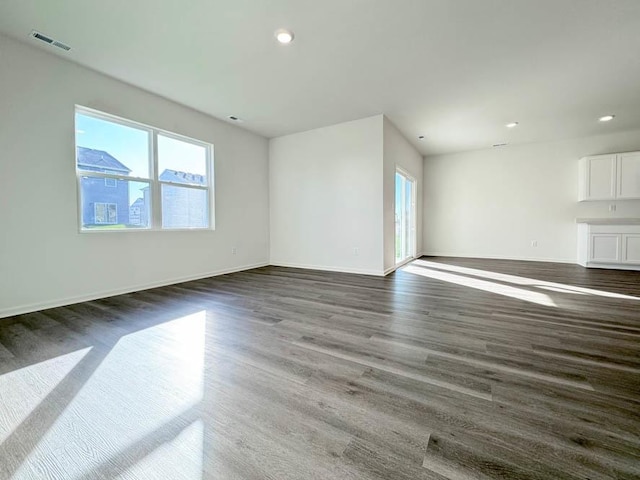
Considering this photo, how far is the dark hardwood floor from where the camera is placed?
1.04 meters

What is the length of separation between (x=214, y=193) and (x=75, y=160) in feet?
6.14

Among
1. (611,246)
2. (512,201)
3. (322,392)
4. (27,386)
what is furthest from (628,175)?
(27,386)

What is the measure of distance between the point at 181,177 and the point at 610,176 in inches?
316

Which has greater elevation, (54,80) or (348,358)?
(54,80)

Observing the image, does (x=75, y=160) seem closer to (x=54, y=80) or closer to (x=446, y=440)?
(x=54, y=80)

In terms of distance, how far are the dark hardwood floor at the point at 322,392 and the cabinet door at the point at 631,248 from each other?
10.9 ft

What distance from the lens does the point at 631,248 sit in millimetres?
5023

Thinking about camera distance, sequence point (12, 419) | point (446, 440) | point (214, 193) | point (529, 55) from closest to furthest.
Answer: point (446, 440) < point (12, 419) < point (529, 55) < point (214, 193)

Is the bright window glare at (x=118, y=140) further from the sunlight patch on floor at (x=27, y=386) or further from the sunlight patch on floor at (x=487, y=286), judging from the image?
the sunlight patch on floor at (x=487, y=286)

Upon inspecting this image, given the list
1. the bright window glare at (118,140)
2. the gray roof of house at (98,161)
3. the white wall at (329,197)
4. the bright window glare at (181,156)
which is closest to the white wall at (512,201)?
the white wall at (329,197)

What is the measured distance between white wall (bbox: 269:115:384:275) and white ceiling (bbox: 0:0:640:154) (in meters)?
0.67

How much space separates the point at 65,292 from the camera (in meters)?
3.05

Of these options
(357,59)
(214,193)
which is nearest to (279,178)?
(214,193)

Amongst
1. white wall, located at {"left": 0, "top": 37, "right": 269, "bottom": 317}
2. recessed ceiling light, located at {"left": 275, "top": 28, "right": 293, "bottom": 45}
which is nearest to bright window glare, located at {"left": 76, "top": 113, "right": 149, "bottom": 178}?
white wall, located at {"left": 0, "top": 37, "right": 269, "bottom": 317}
